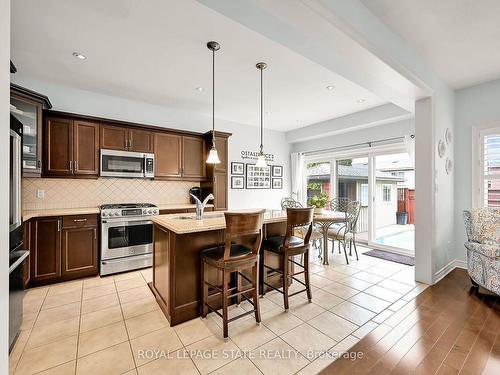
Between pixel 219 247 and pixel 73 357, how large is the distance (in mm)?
1358

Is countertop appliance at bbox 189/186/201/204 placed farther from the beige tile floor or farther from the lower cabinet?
the beige tile floor

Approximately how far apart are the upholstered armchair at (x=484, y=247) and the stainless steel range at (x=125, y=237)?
426 cm

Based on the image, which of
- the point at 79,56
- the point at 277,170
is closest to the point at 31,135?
the point at 79,56

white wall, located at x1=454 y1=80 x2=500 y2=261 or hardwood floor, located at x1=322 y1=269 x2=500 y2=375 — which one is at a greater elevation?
white wall, located at x1=454 y1=80 x2=500 y2=261

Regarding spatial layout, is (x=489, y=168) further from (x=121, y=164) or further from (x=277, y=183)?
(x=121, y=164)

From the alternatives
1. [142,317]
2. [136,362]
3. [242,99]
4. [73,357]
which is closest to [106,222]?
[142,317]

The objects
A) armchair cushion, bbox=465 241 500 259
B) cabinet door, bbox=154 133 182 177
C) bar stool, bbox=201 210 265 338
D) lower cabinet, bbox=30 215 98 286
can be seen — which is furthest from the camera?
cabinet door, bbox=154 133 182 177

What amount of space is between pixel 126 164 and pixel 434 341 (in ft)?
14.1

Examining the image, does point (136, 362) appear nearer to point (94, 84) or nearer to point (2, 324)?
point (2, 324)

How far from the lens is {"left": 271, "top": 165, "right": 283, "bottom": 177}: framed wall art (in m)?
6.05

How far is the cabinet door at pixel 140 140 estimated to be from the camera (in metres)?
3.82

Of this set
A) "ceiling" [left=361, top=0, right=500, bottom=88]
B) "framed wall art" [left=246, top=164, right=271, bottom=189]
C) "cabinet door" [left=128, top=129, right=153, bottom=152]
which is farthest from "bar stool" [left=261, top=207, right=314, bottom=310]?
"framed wall art" [left=246, top=164, right=271, bottom=189]

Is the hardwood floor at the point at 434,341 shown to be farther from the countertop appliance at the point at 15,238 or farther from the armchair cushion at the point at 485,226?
the countertop appliance at the point at 15,238

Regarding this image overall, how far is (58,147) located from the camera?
3.27 meters
